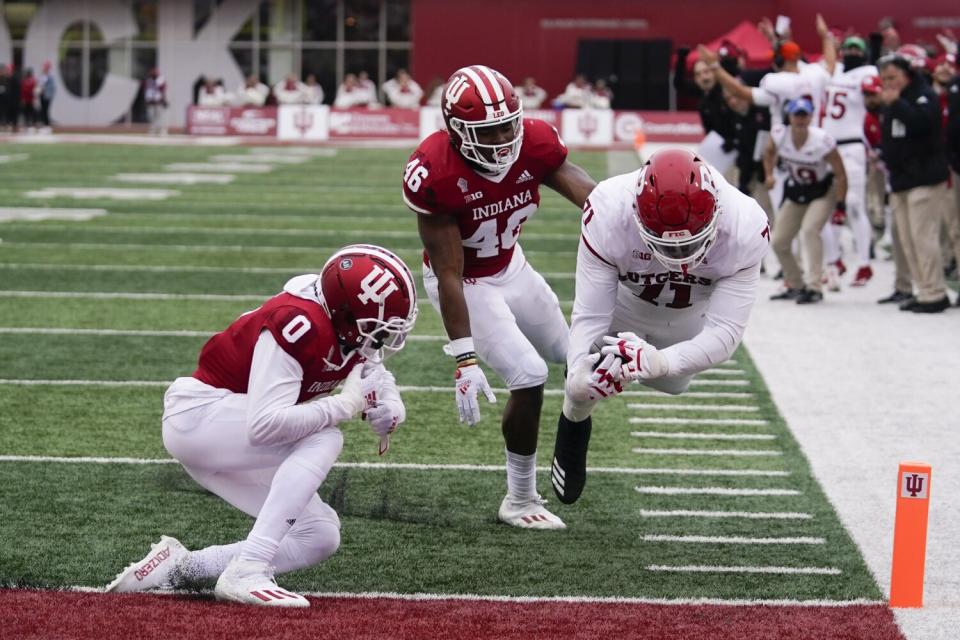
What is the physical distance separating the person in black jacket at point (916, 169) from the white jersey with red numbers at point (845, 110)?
59.1 inches

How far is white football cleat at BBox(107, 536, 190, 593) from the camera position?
15.1ft

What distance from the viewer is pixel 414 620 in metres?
4.34

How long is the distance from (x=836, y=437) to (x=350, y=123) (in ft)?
85.3

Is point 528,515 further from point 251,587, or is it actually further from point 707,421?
point 707,421

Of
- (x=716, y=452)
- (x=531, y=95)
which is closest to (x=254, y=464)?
(x=716, y=452)

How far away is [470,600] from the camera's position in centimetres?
467

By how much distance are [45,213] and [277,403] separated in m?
12.3

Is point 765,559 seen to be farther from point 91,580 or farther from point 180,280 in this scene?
point 180,280

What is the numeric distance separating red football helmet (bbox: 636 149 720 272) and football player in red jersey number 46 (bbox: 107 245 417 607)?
2.60 ft

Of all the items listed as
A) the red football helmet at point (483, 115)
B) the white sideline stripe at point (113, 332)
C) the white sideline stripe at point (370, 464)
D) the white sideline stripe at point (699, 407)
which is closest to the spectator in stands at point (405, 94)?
the white sideline stripe at point (113, 332)

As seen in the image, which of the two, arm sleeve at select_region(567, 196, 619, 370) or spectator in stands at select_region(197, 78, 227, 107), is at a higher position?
arm sleeve at select_region(567, 196, 619, 370)

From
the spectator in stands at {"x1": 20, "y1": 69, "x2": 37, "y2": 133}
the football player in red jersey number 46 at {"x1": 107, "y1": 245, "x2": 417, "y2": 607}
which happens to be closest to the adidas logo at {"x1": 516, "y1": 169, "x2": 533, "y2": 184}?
the football player in red jersey number 46 at {"x1": 107, "y1": 245, "x2": 417, "y2": 607}

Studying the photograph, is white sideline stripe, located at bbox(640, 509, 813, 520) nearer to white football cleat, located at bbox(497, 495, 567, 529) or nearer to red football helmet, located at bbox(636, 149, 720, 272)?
white football cleat, located at bbox(497, 495, 567, 529)

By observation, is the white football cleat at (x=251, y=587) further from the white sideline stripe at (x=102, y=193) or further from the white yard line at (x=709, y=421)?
the white sideline stripe at (x=102, y=193)
